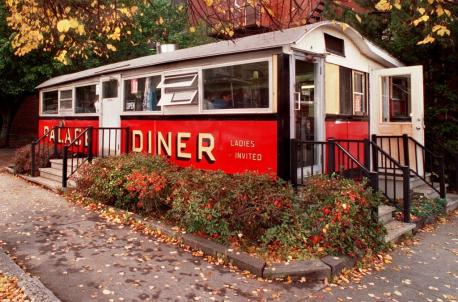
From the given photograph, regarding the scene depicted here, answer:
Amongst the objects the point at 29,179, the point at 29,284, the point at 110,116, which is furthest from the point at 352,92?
the point at 29,179

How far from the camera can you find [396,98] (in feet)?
30.8

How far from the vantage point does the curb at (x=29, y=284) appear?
148 inches

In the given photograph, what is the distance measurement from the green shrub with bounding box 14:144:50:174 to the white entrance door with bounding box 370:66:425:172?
8.85 m

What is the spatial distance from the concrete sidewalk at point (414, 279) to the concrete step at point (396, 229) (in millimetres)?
222

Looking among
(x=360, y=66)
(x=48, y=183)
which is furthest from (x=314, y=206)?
(x=48, y=183)

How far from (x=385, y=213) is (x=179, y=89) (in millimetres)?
4620

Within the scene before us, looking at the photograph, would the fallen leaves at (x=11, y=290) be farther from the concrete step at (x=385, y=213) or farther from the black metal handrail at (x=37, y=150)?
the black metal handrail at (x=37, y=150)

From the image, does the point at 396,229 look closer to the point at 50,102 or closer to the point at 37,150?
the point at 37,150

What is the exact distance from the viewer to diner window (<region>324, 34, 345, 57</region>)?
7.40 metres

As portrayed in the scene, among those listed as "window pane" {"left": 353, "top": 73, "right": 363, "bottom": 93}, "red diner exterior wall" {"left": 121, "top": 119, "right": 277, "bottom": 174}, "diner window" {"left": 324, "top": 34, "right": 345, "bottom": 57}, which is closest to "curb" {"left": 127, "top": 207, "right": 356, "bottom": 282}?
"red diner exterior wall" {"left": 121, "top": 119, "right": 277, "bottom": 174}

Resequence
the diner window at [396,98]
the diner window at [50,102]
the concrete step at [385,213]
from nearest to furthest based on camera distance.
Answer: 1. the concrete step at [385,213]
2. the diner window at [396,98]
3. the diner window at [50,102]

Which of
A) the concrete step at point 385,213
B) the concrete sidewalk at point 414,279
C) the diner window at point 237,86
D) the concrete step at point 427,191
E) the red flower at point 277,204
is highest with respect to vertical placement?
the diner window at point 237,86

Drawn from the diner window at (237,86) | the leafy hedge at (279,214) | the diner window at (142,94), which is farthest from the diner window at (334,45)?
the diner window at (142,94)

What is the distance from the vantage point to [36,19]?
26.1ft
